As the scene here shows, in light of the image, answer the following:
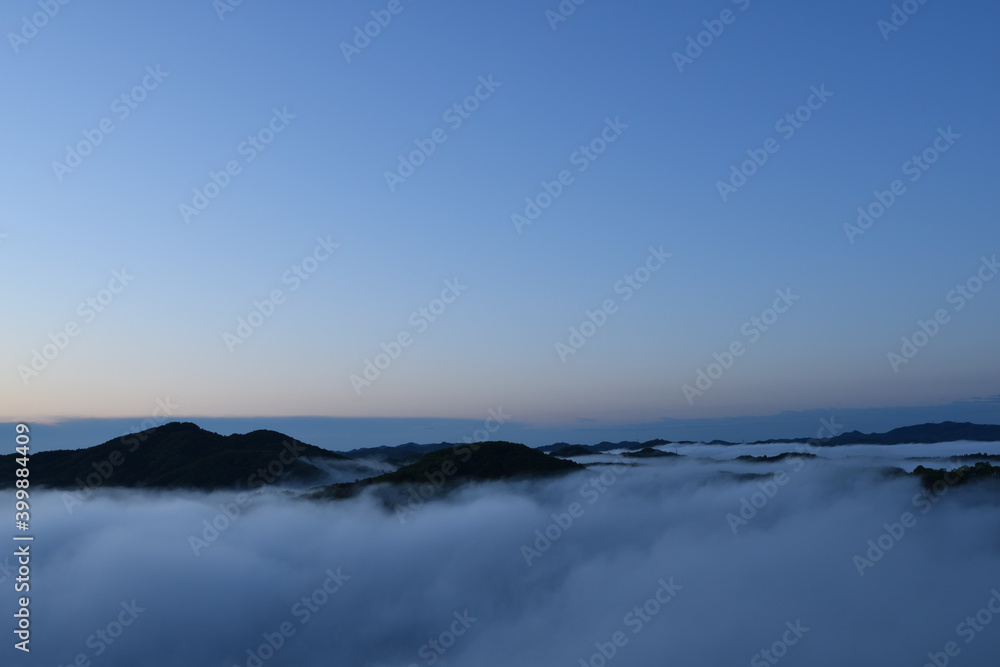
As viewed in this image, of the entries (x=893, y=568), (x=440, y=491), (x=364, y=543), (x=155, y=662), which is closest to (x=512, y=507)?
(x=440, y=491)

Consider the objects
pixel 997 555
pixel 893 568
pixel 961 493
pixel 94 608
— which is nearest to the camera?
pixel 997 555

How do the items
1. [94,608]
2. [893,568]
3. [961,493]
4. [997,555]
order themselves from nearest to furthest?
[997,555] < [961,493] < [893,568] < [94,608]

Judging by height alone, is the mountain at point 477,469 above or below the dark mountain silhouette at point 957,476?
above

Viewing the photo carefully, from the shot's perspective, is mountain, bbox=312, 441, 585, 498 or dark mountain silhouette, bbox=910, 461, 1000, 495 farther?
A: mountain, bbox=312, 441, 585, 498

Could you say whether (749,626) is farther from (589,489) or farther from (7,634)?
(7,634)

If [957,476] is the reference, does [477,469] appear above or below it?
above

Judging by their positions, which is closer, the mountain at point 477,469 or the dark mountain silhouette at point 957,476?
the dark mountain silhouette at point 957,476

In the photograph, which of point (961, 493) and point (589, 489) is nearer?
point (961, 493)

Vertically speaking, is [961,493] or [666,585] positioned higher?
[961,493]

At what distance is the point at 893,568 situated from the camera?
171m

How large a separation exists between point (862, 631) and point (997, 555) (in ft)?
109

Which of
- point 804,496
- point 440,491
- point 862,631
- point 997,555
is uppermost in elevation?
point 440,491

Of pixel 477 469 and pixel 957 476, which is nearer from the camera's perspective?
pixel 957 476

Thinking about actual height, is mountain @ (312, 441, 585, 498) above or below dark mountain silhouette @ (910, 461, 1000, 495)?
above
